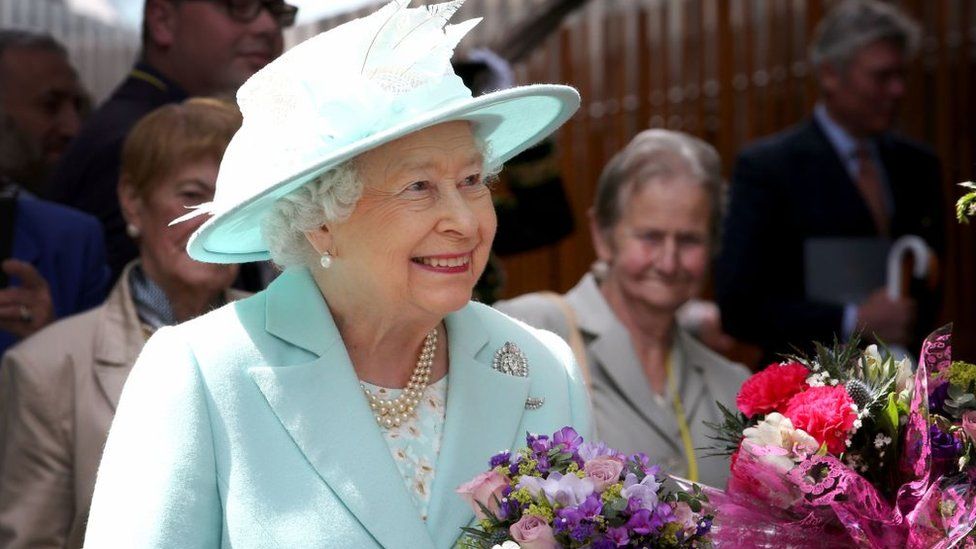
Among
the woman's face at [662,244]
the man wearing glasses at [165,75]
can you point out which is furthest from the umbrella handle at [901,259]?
the man wearing glasses at [165,75]

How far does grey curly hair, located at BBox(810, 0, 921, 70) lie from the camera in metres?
5.43

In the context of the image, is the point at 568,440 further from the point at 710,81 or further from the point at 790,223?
the point at 710,81

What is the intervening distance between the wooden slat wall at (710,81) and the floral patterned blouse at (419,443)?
3929 mm

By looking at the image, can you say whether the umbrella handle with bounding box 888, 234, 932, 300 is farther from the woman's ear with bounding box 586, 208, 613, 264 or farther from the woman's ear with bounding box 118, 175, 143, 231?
the woman's ear with bounding box 118, 175, 143, 231

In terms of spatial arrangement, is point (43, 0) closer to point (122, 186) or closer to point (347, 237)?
point (122, 186)

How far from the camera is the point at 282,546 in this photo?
255 cm

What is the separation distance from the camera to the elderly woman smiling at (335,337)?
2570mm

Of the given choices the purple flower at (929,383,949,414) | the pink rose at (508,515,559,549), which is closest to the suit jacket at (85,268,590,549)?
the pink rose at (508,515,559,549)

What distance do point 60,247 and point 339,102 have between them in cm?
192

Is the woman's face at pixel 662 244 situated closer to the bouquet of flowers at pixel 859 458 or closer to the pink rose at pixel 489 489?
the bouquet of flowers at pixel 859 458

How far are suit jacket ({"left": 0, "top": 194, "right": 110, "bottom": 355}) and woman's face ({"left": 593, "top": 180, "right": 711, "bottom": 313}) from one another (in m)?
1.41

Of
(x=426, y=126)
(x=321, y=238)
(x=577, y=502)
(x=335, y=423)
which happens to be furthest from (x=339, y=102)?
(x=577, y=502)

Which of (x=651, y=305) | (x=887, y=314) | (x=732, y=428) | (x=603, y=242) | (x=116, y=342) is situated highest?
(x=732, y=428)

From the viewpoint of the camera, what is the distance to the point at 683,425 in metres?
4.33
